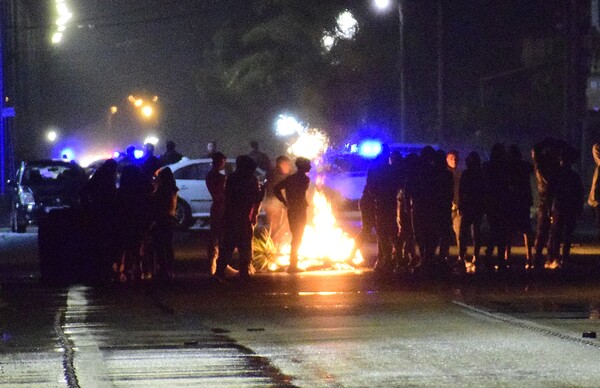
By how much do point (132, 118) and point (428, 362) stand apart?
7846cm

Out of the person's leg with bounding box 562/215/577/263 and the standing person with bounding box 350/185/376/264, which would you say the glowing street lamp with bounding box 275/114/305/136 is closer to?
the standing person with bounding box 350/185/376/264

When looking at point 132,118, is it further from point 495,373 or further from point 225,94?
point 495,373

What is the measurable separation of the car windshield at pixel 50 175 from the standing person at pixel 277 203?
11361 mm

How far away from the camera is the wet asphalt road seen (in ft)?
31.0

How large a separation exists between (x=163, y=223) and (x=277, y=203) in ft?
10.7

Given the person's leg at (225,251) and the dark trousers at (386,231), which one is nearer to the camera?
the person's leg at (225,251)

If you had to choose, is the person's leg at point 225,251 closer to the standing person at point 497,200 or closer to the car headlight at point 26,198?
the standing person at point 497,200

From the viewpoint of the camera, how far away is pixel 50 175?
3122 cm

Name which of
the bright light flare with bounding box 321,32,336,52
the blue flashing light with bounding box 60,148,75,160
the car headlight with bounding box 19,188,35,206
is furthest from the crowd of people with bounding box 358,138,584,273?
the bright light flare with bounding box 321,32,336,52

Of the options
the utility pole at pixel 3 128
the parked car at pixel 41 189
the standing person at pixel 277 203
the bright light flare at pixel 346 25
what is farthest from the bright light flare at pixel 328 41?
the standing person at pixel 277 203

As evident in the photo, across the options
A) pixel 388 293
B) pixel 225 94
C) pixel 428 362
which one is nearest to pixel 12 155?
pixel 225 94

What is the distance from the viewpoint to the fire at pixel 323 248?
19219 millimetres

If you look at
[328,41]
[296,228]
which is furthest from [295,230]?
[328,41]

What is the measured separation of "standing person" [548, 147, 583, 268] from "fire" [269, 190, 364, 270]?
2898 millimetres
